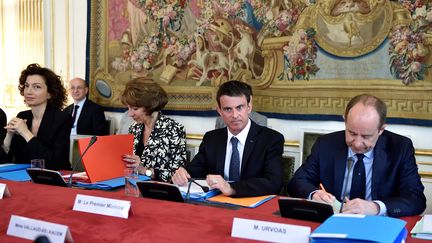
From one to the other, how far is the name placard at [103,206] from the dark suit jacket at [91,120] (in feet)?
9.84

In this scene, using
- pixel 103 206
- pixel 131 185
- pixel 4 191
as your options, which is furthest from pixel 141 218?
pixel 4 191

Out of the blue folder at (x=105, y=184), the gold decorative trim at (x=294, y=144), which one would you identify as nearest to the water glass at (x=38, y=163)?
the blue folder at (x=105, y=184)

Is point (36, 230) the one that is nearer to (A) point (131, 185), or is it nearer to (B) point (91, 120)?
(A) point (131, 185)

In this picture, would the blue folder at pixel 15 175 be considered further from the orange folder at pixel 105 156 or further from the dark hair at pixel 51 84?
the dark hair at pixel 51 84

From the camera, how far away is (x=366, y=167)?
2.14m

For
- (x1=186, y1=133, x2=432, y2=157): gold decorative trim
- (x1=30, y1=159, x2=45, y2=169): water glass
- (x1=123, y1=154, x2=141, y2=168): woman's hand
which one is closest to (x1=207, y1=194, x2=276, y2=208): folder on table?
(x1=123, y1=154, x2=141, y2=168): woman's hand

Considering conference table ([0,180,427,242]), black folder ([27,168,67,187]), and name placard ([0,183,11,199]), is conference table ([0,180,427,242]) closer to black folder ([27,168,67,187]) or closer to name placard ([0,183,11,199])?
name placard ([0,183,11,199])

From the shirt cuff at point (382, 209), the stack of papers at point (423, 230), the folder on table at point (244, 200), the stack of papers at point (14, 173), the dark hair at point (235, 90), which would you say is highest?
the dark hair at point (235, 90)

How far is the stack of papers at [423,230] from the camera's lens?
144cm

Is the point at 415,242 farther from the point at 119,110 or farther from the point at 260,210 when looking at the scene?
the point at 119,110

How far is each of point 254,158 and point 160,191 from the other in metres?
0.74

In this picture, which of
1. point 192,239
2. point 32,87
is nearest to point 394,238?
point 192,239

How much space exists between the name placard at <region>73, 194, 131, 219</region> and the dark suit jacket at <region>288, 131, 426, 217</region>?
33.4 inches

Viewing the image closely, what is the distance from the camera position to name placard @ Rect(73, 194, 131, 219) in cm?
160
